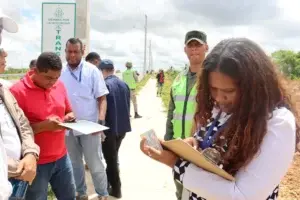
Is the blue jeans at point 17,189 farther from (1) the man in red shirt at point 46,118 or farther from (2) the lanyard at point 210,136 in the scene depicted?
(2) the lanyard at point 210,136

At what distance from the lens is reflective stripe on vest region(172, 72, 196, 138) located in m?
3.08

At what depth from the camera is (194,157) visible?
57.7 inches

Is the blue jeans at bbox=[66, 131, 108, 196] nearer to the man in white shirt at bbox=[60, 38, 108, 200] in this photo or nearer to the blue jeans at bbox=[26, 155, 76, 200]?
the man in white shirt at bbox=[60, 38, 108, 200]

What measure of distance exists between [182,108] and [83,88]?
134 centimetres

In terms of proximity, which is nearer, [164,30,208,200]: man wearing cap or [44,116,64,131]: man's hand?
[44,116,64,131]: man's hand

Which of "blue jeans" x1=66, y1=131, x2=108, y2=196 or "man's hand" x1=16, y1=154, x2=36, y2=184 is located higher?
"man's hand" x1=16, y1=154, x2=36, y2=184

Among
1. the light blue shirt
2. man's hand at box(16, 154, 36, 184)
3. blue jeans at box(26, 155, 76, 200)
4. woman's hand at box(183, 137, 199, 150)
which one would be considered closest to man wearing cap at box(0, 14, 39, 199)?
man's hand at box(16, 154, 36, 184)

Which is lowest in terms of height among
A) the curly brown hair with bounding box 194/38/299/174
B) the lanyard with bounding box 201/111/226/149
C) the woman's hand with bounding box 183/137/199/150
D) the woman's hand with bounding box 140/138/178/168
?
the woman's hand with bounding box 140/138/178/168

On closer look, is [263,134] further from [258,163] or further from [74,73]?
[74,73]

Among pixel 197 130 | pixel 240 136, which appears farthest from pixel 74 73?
pixel 240 136

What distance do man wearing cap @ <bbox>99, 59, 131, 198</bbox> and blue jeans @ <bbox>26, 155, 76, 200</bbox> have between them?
149 centimetres

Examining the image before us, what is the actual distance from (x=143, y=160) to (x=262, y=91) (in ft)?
17.7

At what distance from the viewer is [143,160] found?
6.65 metres

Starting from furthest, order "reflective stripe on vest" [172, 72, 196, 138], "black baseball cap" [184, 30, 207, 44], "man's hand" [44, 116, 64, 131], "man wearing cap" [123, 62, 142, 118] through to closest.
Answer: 1. "man wearing cap" [123, 62, 142, 118]
2. "black baseball cap" [184, 30, 207, 44]
3. "reflective stripe on vest" [172, 72, 196, 138]
4. "man's hand" [44, 116, 64, 131]
